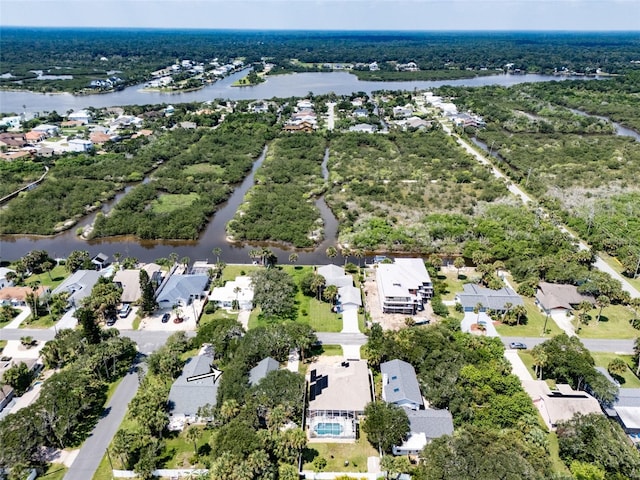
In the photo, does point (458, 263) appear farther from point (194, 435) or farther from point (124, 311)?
point (124, 311)

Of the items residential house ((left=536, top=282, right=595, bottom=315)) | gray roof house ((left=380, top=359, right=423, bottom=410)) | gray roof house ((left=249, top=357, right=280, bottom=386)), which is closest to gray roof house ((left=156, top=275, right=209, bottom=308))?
gray roof house ((left=249, top=357, right=280, bottom=386))

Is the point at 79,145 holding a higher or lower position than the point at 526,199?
higher

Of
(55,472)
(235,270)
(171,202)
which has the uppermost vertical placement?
(171,202)

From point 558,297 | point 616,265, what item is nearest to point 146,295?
point 558,297

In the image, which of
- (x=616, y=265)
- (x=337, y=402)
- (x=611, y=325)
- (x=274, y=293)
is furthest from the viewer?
(x=616, y=265)

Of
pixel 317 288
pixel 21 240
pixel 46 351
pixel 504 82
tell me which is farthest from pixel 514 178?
pixel 504 82

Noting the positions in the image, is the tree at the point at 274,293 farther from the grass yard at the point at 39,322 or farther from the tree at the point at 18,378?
the grass yard at the point at 39,322
